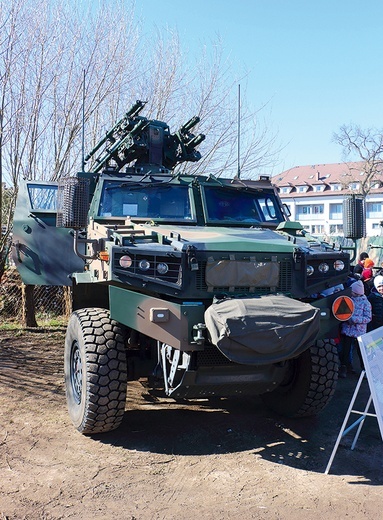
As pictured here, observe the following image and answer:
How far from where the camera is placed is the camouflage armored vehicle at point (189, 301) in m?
4.18

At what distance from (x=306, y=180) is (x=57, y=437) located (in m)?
62.1

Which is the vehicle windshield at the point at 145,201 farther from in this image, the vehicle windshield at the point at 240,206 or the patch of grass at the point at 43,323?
the patch of grass at the point at 43,323

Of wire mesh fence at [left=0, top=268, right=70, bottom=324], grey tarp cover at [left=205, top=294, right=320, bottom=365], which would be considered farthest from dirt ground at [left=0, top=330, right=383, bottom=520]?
wire mesh fence at [left=0, top=268, right=70, bottom=324]

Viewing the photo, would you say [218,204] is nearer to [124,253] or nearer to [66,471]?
[124,253]

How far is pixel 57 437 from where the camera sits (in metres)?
4.84

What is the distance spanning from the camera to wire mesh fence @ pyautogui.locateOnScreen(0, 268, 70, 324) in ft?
34.1

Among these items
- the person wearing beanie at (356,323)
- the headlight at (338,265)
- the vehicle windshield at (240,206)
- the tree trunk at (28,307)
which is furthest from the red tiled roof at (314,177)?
the headlight at (338,265)

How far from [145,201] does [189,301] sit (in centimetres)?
188

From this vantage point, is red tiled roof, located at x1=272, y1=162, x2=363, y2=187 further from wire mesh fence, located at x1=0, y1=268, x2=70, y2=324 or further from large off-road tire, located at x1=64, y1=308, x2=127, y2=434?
large off-road tire, located at x1=64, y1=308, x2=127, y2=434

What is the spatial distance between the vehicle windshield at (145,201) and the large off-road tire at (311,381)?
183cm

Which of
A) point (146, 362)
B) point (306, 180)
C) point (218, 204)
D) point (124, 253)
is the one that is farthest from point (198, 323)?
point (306, 180)

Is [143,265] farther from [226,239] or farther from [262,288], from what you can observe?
[262,288]

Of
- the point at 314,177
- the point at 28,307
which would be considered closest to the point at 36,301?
the point at 28,307

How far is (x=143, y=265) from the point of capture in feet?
14.5
